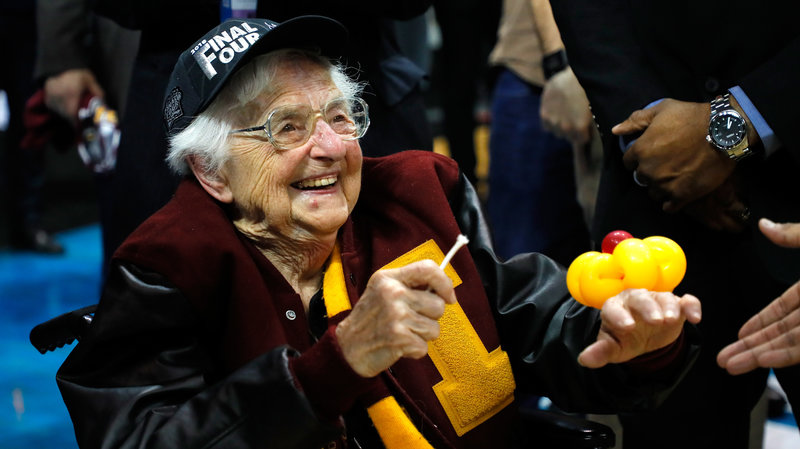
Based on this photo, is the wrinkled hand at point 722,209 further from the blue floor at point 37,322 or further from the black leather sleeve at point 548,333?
the blue floor at point 37,322

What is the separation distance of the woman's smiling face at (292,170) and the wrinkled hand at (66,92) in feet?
4.30

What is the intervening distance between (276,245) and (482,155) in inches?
209

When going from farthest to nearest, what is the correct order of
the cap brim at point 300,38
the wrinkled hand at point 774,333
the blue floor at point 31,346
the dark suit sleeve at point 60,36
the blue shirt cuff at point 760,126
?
the blue floor at point 31,346
the dark suit sleeve at point 60,36
the blue shirt cuff at point 760,126
the cap brim at point 300,38
the wrinkled hand at point 774,333

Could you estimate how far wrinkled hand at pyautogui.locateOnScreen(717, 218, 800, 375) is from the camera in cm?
152

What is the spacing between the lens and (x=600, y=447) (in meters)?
1.74

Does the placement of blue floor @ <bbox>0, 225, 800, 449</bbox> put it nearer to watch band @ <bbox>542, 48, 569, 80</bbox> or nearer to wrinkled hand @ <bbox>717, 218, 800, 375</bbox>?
watch band @ <bbox>542, 48, 569, 80</bbox>

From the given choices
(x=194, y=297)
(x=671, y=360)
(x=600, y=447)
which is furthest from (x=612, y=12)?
(x=194, y=297)

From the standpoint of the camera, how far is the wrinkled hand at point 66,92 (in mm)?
2900

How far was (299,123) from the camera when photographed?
178cm

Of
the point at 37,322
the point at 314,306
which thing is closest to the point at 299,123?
the point at 314,306

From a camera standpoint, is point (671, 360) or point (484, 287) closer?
point (671, 360)

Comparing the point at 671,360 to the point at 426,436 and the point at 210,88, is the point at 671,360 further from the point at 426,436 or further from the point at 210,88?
the point at 210,88

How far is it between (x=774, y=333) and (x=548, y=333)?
450mm

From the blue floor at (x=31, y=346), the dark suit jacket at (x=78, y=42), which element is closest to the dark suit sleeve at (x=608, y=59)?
the dark suit jacket at (x=78, y=42)
